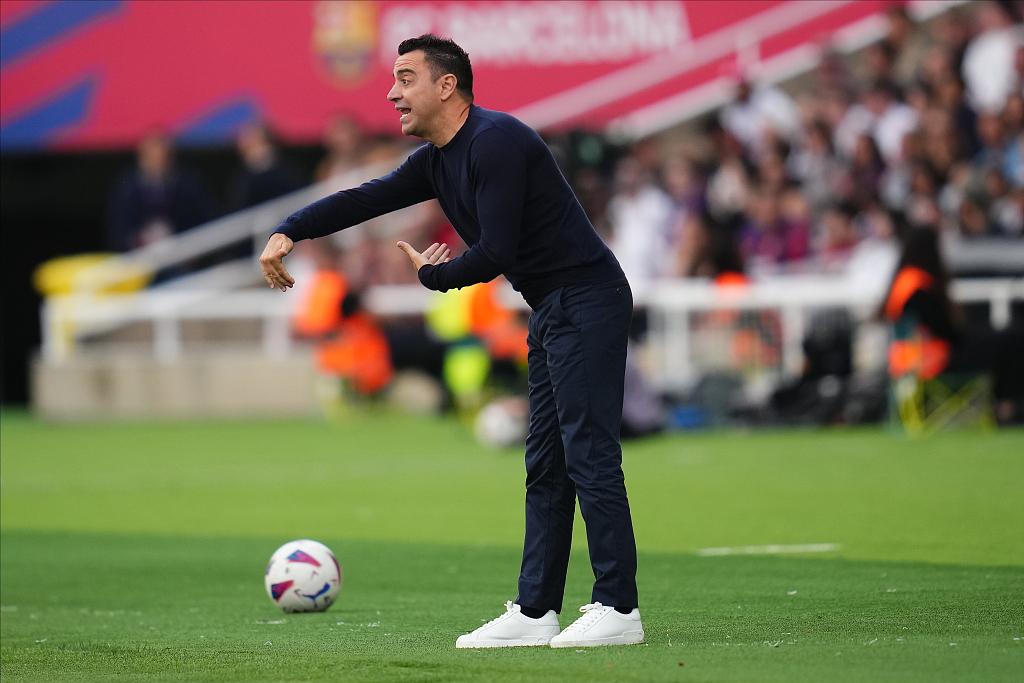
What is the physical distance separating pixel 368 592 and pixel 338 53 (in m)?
18.1

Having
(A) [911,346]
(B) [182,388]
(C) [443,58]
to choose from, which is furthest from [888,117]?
(C) [443,58]

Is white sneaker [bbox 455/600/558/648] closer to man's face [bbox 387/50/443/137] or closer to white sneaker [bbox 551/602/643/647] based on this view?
white sneaker [bbox 551/602/643/647]

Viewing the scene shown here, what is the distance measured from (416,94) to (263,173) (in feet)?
57.3

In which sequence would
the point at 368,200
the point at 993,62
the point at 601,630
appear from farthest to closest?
the point at 993,62 < the point at 368,200 < the point at 601,630

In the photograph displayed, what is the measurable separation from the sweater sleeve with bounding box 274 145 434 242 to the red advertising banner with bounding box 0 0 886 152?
18.3 m

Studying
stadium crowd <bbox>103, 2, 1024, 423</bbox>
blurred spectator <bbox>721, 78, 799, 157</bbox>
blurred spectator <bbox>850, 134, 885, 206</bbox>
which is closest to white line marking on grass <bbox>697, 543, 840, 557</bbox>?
stadium crowd <bbox>103, 2, 1024, 423</bbox>

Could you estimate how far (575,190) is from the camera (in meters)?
22.3

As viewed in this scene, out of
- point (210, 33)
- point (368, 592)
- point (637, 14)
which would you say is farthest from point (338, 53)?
point (368, 592)

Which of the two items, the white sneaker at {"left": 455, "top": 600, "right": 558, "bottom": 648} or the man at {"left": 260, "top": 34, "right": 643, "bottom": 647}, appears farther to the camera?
the white sneaker at {"left": 455, "top": 600, "right": 558, "bottom": 648}

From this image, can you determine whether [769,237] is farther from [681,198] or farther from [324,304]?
[324,304]

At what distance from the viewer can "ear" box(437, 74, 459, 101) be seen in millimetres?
5652

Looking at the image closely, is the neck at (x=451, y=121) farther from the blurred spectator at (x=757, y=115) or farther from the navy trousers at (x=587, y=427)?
the blurred spectator at (x=757, y=115)

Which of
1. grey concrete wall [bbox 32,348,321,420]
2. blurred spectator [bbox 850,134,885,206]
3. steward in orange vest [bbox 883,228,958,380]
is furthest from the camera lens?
grey concrete wall [bbox 32,348,321,420]

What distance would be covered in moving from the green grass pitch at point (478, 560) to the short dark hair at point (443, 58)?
2091mm
